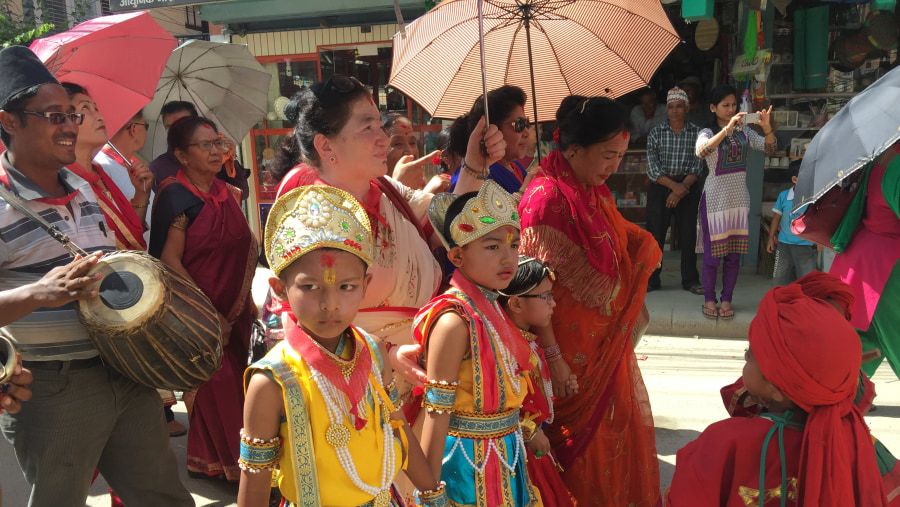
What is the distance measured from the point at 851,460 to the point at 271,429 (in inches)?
59.9

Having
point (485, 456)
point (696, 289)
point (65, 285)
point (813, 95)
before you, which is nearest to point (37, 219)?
point (65, 285)

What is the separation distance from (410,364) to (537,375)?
65 centimetres

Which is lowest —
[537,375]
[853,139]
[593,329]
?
[537,375]

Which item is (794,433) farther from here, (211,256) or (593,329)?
(211,256)

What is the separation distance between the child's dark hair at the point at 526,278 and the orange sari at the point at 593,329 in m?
0.23

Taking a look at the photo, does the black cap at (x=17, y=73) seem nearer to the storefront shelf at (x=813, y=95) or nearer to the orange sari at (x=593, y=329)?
the orange sari at (x=593, y=329)

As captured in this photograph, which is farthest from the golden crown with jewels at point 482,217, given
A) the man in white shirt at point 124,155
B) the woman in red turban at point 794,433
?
the man in white shirt at point 124,155

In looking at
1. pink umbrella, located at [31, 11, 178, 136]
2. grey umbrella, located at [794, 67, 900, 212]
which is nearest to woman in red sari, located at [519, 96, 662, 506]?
grey umbrella, located at [794, 67, 900, 212]

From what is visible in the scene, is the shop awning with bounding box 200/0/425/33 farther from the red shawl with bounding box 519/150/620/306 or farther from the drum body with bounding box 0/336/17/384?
the drum body with bounding box 0/336/17/384

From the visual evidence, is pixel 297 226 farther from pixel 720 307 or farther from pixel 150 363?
pixel 720 307

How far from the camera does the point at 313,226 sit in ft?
5.80

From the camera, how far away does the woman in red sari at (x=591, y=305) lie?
2896 millimetres

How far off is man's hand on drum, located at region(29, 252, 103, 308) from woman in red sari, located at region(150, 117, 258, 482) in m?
1.34

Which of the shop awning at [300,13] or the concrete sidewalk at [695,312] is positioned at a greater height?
the shop awning at [300,13]
